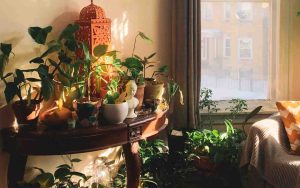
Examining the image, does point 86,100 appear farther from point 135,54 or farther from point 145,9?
point 145,9

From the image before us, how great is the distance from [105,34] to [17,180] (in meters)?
1.03

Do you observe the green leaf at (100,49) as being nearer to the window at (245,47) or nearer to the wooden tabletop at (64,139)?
the wooden tabletop at (64,139)

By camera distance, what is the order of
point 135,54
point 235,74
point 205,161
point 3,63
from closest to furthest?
point 3,63, point 205,161, point 135,54, point 235,74

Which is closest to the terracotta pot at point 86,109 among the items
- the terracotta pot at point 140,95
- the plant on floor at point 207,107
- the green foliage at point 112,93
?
the green foliage at point 112,93

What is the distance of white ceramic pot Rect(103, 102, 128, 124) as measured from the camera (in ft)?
7.25

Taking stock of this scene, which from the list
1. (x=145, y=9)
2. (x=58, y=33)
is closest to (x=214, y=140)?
(x=145, y=9)

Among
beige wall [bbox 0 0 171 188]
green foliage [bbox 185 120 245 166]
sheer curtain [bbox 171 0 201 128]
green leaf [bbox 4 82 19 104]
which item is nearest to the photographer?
green leaf [bbox 4 82 19 104]

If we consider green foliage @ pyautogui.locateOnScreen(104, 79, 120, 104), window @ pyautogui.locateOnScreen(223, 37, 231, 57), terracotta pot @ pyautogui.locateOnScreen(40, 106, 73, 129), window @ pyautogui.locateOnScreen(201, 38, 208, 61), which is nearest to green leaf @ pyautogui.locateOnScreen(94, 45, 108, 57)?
green foliage @ pyautogui.locateOnScreen(104, 79, 120, 104)

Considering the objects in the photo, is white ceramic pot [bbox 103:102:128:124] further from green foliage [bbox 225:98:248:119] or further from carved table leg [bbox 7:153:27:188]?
green foliage [bbox 225:98:248:119]

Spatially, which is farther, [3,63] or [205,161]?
[205,161]

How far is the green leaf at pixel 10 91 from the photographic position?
197 cm

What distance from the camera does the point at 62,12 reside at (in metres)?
2.52

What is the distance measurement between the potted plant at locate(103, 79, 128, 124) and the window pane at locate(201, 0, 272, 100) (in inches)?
52.7

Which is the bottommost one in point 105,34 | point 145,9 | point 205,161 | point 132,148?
point 205,161
